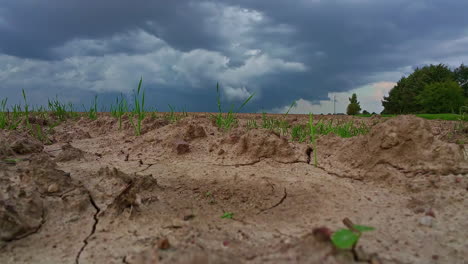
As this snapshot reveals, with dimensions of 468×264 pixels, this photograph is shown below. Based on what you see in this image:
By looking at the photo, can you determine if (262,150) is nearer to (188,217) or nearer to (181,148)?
(181,148)

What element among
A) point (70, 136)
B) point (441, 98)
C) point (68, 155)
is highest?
point (441, 98)

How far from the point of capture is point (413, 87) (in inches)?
1150

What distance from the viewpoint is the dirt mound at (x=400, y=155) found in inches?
91.0

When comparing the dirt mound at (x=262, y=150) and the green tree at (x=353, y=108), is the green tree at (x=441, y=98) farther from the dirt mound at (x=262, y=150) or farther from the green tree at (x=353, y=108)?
the dirt mound at (x=262, y=150)

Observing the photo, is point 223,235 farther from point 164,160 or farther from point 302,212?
point 164,160

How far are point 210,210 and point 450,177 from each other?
5.31ft

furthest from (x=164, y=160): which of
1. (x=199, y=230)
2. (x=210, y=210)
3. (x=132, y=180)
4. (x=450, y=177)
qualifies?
(x=450, y=177)

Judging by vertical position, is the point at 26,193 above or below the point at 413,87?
below

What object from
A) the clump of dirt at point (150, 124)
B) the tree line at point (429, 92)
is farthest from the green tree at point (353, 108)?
the clump of dirt at point (150, 124)

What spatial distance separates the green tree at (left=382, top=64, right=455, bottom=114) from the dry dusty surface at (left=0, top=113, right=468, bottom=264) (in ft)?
90.3

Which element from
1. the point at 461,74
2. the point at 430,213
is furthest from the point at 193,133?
the point at 461,74

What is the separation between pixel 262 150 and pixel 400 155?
1.09 meters

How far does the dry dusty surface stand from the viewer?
1461 millimetres

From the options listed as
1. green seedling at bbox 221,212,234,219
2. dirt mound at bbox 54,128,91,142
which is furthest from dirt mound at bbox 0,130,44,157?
green seedling at bbox 221,212,234,219
